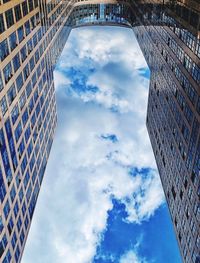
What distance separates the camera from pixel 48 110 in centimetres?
9319

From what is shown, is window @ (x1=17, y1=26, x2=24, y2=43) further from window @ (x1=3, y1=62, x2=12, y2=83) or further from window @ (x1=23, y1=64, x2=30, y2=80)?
window @ (x1=3, y1=62, x2=12, y2=83)

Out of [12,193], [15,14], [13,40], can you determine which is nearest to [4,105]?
[13,40]

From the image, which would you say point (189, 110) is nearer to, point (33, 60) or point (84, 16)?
point (33, 60)

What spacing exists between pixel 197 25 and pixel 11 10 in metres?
32.8

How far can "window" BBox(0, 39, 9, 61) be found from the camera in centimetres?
5269

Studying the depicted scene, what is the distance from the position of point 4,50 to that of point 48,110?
3996 cm

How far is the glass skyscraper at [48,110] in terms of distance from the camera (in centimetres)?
5503

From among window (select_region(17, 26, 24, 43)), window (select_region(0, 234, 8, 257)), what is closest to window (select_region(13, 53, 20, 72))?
window (select_region(17, 26, 24, 43))

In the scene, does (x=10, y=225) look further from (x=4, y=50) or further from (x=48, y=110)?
(x=48, y=110)

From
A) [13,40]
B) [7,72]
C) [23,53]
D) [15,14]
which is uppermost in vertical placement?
Answer: [15,14]

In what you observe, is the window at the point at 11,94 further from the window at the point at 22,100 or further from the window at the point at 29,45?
the window at the point at 29,45

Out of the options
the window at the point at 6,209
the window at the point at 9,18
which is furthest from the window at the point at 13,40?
the window at the point at 6,209

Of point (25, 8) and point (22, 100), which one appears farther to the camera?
point (25, 8)

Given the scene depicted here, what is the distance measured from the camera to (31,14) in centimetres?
7069
